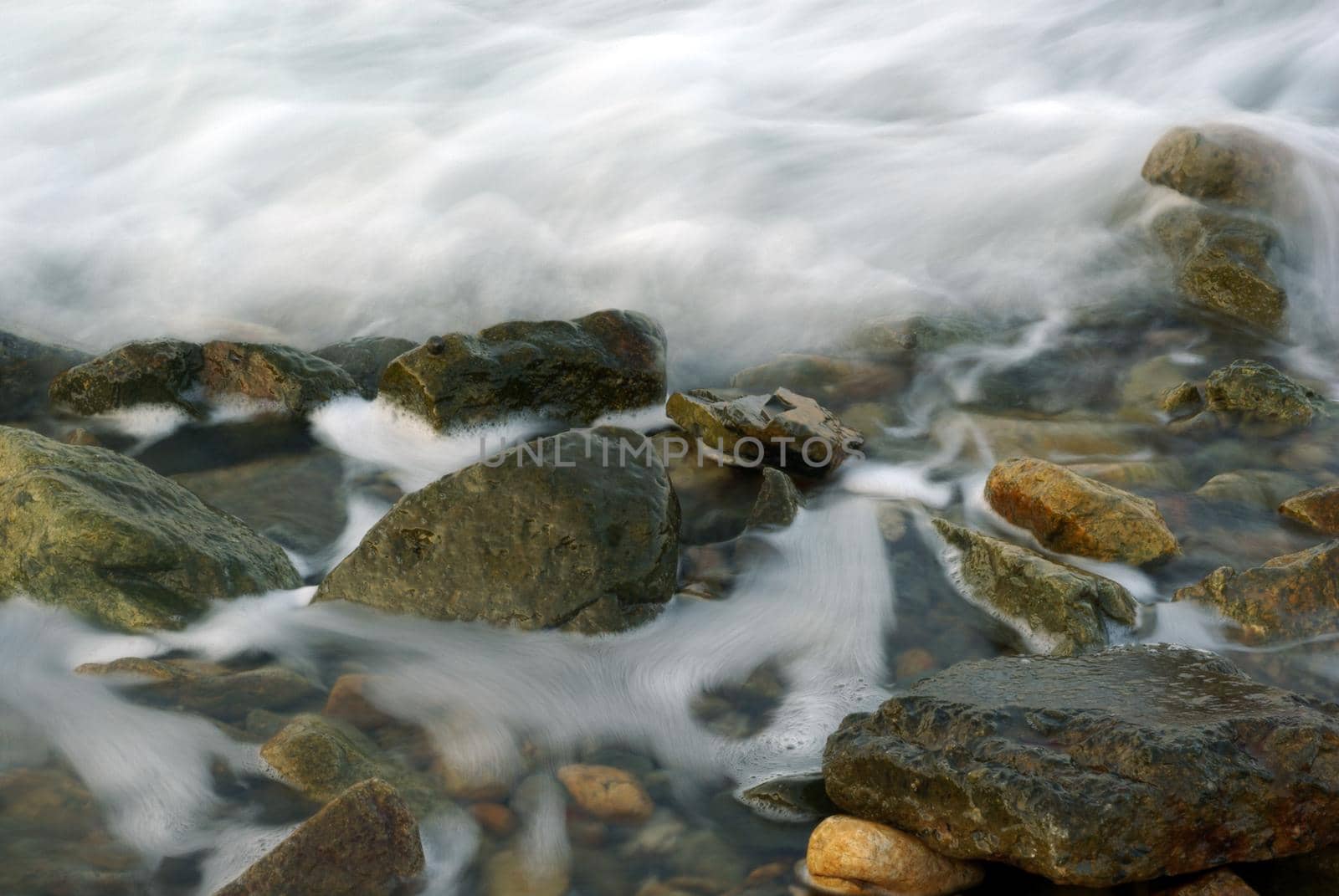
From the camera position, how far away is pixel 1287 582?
130 inches

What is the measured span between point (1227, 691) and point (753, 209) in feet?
16.5

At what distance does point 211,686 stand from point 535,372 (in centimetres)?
190

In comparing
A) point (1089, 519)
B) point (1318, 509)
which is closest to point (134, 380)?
point (1089, 519)

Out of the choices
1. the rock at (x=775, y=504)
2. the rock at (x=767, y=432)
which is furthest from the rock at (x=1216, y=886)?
the rock at (x=767, y=432)

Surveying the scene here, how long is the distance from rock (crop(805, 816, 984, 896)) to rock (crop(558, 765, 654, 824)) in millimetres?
478

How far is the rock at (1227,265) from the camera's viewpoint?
18.9 ft

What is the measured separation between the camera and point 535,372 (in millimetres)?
4398

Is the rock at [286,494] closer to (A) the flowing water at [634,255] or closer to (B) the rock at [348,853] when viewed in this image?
(A) the flowing water at [634,255]

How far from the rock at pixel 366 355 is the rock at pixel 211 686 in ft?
6.57

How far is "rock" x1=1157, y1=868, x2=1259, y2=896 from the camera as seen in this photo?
2.12 m

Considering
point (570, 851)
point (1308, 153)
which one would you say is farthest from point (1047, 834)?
point (1308, 153)

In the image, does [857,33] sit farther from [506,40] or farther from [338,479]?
[338,479]

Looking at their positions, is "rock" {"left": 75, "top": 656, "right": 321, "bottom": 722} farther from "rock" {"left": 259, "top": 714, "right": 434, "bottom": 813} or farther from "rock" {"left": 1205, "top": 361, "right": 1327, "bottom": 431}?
"rock" {"left": 1205, "top": 361, "right": 1327, "bottom": 431}

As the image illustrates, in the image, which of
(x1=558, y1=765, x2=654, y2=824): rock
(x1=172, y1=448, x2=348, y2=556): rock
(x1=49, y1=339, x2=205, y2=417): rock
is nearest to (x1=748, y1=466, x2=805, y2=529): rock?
(x1=558, y1=765, x2=654, y2=824): rock
